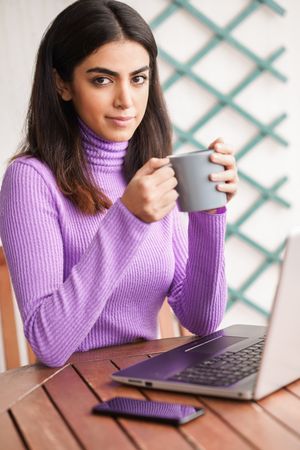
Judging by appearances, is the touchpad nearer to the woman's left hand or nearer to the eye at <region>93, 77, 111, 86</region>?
the woman's left hand

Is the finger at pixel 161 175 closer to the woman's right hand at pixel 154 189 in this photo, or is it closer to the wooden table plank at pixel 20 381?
the woman's right hand at pixel 154 189

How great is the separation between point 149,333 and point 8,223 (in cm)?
29

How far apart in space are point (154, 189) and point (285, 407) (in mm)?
288

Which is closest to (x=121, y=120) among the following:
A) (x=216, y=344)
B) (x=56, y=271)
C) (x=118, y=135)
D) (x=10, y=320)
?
(x=118, y=135)

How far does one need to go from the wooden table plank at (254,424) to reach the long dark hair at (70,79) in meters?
0.47

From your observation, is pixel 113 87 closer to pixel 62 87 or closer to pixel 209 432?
pixel 62 87

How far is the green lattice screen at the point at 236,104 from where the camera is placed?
221 centimetres

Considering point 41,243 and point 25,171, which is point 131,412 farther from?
point 25,171

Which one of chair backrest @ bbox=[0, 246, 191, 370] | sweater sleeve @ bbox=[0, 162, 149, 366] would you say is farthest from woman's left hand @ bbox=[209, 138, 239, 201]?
chair backrest @ bbox=[0, 246, 191, 370]

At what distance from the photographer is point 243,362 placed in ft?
2.57

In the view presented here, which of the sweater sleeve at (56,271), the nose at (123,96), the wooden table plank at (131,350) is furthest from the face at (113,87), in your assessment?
the wooden table plank at (131,350)

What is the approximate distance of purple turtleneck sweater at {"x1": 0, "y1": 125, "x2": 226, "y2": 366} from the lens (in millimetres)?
919

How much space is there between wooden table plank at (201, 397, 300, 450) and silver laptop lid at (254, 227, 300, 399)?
22 millimetres

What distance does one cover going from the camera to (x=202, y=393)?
28.2 inches
